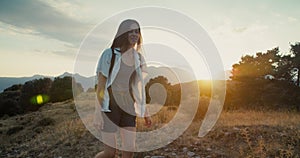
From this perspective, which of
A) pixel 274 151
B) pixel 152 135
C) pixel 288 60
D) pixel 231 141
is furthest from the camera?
pixel 288 60

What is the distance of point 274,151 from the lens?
5.23 metres

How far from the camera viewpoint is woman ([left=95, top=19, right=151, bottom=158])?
3023 millimetres

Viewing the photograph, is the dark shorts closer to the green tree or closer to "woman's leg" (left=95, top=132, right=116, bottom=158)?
"woman's leg" (left=95, top=132, right=116, bottom=158)

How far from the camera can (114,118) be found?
3016 mm

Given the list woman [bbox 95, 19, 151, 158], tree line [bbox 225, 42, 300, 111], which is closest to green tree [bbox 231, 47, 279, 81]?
tree line [bbox 225, 42, 300, 111]

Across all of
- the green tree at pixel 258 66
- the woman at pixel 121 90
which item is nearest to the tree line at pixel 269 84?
the green tree at pixel 258 66

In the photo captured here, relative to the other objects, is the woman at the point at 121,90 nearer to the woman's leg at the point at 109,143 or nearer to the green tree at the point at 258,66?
the woman's leg at the point at 109,143

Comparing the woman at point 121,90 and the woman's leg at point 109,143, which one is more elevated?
the woman at point 121,90

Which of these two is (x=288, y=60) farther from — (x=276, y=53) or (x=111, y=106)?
(x=111, y=106)

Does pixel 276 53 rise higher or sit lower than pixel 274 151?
higher

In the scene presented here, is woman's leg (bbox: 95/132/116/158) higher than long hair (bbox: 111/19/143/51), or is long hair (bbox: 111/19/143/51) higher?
long hair (bbox: 111/19/143/51)

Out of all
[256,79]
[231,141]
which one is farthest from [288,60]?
[231,141]

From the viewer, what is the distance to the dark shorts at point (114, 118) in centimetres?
301

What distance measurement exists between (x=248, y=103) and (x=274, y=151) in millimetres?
13076
